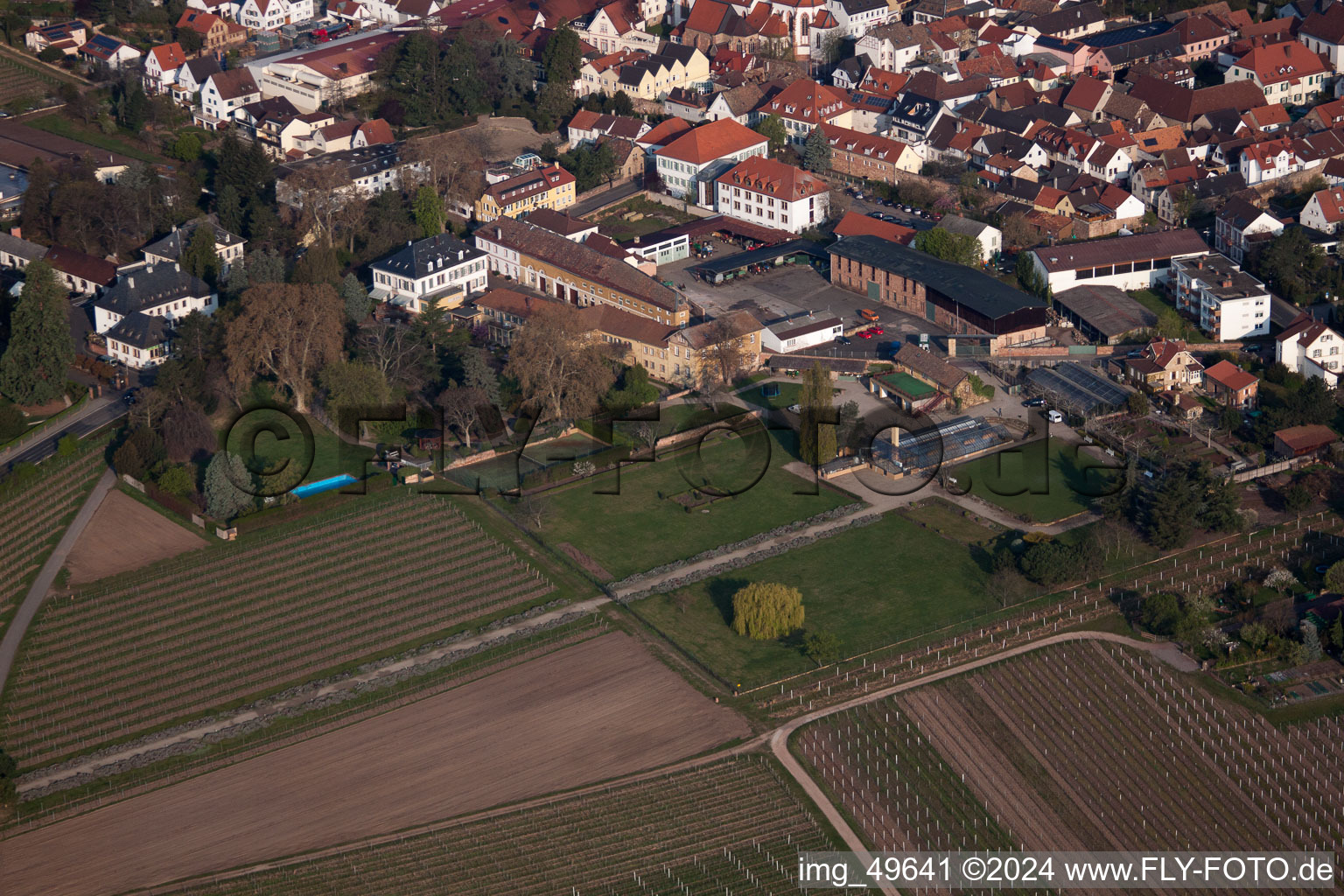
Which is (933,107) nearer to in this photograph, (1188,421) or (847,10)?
(847,10)

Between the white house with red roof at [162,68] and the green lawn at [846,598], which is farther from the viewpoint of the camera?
the white house with red roof at [162,68]

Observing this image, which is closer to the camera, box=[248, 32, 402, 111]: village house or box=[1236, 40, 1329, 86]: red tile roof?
box=[1236, 40, 1329, 86]: red tile roof

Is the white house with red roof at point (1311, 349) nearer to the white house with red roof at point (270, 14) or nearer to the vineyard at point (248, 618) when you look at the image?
the vineyard at point (248, 618)

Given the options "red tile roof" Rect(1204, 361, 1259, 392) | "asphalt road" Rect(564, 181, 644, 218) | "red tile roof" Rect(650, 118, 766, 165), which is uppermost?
"red tile roof" Rect(650, 118, 766, 165)

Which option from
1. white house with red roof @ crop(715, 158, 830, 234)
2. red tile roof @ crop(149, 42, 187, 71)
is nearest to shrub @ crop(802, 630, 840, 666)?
white house with red roof @ crop(715, 158, 830, 234)

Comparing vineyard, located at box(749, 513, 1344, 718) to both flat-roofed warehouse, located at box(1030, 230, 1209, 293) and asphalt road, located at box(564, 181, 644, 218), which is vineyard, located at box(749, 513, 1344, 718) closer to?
flat-roofed warehouse, located at box(1030, 230, 1209, 293)

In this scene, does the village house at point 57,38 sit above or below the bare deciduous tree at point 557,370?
above

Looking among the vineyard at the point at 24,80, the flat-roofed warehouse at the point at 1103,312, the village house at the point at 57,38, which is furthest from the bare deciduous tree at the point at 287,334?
the village house at the point at 57,38
